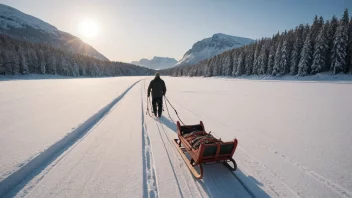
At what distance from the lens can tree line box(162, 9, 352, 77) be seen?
38125mm

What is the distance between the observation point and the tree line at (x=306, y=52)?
3812 cm

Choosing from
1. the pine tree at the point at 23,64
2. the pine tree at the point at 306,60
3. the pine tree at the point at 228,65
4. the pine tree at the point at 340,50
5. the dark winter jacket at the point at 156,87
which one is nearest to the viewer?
the dark winter jacket at the point at 156,87

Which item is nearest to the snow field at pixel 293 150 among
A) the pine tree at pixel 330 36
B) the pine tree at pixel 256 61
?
the pine tree at pixel 330 36

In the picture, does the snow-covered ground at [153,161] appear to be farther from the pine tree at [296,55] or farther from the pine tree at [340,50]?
the pine tree at [296,55]

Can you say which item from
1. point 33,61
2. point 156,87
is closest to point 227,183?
point 156,87

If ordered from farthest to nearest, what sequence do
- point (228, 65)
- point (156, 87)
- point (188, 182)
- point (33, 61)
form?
point (228, 65) → point (33, 61) → point (156, 87) → point (188, 182)

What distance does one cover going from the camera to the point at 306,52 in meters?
42.7

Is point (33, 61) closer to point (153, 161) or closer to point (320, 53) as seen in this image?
point (153, 161)

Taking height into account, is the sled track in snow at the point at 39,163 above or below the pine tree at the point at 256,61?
below

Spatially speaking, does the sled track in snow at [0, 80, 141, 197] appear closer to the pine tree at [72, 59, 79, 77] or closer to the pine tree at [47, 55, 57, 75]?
the pine tree at [47, 55, 57, 75]

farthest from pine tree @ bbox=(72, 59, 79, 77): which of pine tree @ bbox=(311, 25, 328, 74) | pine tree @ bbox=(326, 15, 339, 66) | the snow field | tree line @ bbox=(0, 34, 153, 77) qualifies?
pine tree @ bbox=(326, 15, 339, 66)

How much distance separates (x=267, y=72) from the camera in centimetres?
5522

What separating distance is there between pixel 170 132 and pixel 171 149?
161cm

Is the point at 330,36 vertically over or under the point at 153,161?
over
